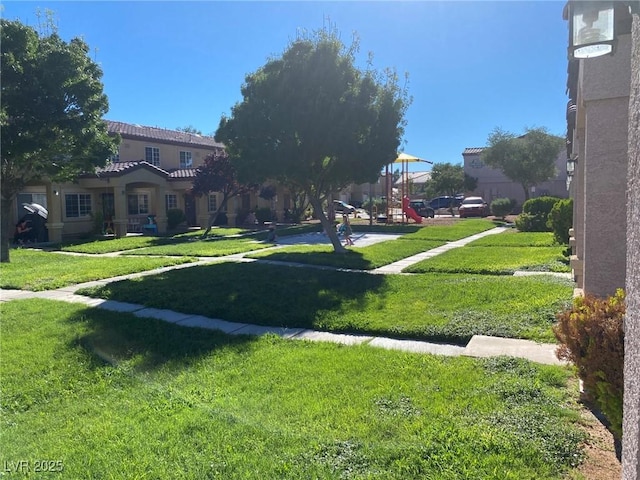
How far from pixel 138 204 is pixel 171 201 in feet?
7.25

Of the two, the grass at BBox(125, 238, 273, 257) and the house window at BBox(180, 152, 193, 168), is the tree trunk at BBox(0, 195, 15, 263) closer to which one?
the grass at BBox(125, 238, 273, 257)

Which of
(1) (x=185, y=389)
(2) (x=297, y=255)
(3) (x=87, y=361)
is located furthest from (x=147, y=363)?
(2) (x=297, y=255)

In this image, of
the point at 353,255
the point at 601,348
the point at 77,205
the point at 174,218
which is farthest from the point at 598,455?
the point at 174,218

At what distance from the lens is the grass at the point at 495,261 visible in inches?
447

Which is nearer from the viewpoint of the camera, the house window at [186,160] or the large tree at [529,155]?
the house window at [186,160]

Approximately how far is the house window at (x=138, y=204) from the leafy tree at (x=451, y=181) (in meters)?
33.0

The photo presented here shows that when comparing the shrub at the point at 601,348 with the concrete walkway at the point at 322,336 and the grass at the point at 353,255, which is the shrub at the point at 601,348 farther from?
the grass at the point at 353,255

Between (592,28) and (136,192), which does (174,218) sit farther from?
(592,28)

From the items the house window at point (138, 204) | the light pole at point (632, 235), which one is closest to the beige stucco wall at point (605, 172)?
the light pole at point (632, 235)

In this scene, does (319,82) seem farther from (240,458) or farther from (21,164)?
(240,458)

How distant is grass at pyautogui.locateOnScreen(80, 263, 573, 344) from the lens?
668 centimetres

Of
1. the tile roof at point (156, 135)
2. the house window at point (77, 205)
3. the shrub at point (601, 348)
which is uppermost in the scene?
the tile roof at point (156, 135)

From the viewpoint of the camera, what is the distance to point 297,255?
581 inches

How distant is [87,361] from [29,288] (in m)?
5.96
